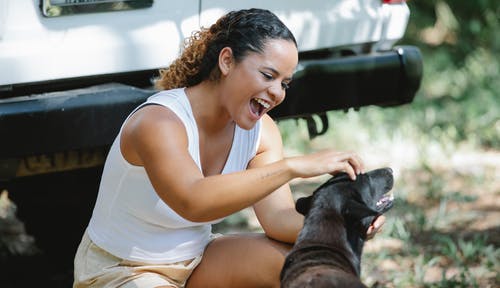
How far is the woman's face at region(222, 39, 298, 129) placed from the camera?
3.42 meters

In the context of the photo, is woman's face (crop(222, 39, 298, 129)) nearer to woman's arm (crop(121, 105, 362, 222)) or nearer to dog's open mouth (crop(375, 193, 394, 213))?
woman's arm (crop(121, 105, 362, 222))

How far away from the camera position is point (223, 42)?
3545mm

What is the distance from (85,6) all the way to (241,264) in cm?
137

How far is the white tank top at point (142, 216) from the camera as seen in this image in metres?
3.53

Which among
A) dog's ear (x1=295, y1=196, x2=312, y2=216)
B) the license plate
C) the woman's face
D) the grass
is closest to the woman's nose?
the woman's face

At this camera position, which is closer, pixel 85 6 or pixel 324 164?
pixel 324 164

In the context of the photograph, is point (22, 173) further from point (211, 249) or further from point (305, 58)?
point (305, 58)

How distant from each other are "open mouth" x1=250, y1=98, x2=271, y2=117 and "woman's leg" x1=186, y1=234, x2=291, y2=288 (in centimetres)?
53

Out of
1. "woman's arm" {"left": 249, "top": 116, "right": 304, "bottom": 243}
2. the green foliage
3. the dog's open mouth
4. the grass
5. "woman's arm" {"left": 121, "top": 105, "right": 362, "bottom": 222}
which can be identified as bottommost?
the green foliage

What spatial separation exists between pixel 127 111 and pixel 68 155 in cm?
34

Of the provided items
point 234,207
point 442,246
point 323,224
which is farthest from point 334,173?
point 442,246

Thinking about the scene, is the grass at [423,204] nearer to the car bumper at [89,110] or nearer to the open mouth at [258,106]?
the car bumper at [89,110]

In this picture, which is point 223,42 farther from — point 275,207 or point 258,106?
point 275,207

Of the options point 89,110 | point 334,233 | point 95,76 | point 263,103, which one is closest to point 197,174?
point 263,103
